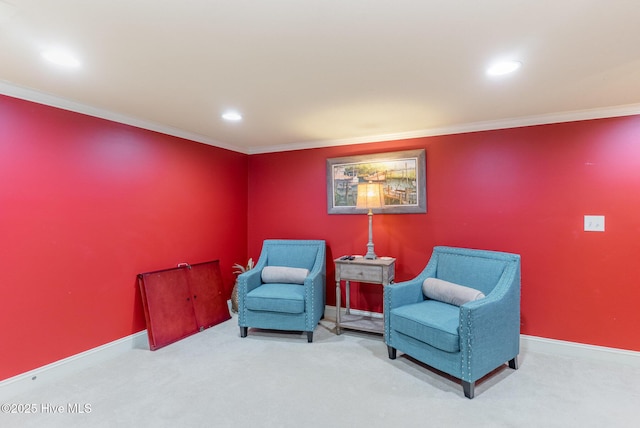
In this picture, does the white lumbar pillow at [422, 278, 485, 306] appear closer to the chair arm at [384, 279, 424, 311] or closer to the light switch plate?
the chair arm at [384, 279, 424, 311]

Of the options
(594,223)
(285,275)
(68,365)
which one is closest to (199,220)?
(285,275)

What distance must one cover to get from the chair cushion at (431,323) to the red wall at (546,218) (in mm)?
809

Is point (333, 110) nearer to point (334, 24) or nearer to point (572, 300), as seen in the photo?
point (334, 24)

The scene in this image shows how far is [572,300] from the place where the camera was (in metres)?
2.76

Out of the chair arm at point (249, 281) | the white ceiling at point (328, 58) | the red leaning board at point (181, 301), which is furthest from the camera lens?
the chair arm at point (249, 281)

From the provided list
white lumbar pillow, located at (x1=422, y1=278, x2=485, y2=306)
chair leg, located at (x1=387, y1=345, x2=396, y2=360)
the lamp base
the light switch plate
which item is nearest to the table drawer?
the lamp base

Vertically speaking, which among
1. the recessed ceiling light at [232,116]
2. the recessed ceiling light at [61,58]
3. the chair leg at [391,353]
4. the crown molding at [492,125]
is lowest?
the chair leg at [391,353]

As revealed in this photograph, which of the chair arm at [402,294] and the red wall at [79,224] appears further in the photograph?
the chair arm at [402,294]

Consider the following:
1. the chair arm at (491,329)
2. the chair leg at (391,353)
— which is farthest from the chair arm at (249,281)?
the chair arm at (491,329)

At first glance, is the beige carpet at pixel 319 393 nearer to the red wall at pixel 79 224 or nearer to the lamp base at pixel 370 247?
the red wall at pixel 79 224

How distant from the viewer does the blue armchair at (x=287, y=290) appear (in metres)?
3.05

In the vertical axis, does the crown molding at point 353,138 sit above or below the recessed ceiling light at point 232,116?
below

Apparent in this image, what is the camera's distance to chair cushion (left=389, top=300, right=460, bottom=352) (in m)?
2.18

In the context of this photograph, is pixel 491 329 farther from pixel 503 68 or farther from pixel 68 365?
pixel 68 365
